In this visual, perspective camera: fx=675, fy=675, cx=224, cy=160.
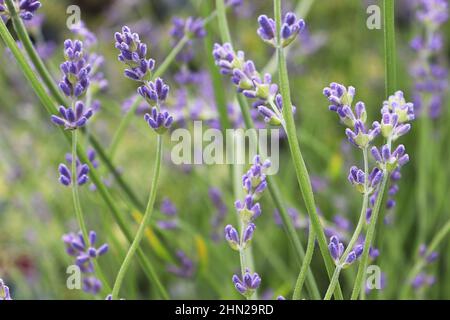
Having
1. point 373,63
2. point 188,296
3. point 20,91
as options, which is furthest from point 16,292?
point 373,63

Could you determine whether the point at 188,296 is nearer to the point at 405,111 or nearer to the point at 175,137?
the point at 175,137

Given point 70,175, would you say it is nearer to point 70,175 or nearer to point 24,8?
point 70,175

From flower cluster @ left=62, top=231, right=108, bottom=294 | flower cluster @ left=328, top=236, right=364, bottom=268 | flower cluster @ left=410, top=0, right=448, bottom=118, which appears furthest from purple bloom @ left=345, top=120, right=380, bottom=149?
flower cluster @ left=410, top=0, right=448, bottom=118

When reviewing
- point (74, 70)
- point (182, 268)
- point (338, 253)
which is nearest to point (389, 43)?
point (338, 253)

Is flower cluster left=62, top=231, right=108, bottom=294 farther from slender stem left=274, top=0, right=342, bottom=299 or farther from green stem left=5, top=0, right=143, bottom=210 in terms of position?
slender stem left=274, top=0, right=342, bottom=299

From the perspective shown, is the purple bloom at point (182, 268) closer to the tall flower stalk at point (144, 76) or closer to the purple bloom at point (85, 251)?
the purple bloom at point (85, 251)

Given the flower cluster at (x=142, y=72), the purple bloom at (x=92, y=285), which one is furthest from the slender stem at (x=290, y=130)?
the purple bloom at (x=92, y=285)
